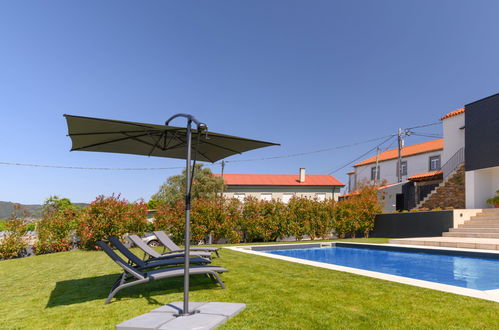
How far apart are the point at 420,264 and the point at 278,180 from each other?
2855cm

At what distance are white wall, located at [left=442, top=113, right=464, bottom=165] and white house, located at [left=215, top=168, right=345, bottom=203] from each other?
1576cm

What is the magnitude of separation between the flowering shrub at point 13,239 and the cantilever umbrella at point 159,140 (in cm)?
982

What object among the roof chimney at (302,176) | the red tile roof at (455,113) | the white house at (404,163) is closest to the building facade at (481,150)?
the red tile roof at (455,113)

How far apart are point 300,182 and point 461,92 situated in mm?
18759

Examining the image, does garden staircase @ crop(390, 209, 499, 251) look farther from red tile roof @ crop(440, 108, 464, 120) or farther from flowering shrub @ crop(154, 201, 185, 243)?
flowering shrub @ crop(154, 201, 185, 243)

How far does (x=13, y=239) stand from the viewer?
1235 centimetres

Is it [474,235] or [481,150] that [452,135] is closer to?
[481,150]

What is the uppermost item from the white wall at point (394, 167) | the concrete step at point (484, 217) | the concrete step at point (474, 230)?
the white wall at point (394, 167)

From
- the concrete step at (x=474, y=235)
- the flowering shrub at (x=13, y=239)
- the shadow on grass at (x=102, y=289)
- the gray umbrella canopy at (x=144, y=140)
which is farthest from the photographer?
the concrete step at (x=474, y=235)

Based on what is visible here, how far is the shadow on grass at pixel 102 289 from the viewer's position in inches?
188

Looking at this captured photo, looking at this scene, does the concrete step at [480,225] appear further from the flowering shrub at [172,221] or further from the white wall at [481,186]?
the flowering shrub at [172,221]

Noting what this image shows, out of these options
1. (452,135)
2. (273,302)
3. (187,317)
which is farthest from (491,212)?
(187,317)

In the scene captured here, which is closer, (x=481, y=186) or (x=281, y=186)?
(x=481, y=186)

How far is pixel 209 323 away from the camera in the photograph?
3.34 m
